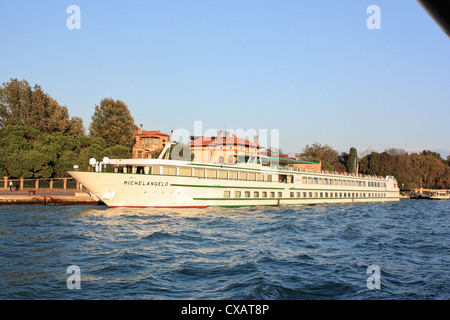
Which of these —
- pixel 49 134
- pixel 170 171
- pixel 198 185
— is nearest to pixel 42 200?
pixel 170 171

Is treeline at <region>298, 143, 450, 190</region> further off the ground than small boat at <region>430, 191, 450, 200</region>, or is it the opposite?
treeline at <region>298, 143, 450, 190</region>

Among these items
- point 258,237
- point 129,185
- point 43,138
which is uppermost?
point 43,138

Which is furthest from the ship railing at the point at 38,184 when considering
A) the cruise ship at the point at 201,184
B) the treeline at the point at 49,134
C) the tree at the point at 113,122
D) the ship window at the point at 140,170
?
the tree at the point at 113,122

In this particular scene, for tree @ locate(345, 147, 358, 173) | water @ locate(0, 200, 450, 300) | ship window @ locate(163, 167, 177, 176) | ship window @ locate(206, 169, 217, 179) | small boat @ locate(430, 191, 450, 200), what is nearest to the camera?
water @ locate(0, 200, 450, 300)

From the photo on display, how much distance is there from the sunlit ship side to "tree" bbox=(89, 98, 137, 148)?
41247 mm

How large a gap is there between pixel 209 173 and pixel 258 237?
14.0 meters

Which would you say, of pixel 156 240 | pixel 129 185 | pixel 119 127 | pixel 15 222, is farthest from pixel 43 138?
pixel 156 240

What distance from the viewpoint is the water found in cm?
1003

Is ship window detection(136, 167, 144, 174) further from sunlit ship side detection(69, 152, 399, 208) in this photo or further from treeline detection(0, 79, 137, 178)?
treeline detection(0, 79, 137, 178)

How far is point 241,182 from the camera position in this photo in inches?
1372

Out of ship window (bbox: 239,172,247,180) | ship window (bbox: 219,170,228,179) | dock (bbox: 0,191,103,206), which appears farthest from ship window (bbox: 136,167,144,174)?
ship window (bbox: 239,172,247,180)

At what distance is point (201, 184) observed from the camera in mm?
31375

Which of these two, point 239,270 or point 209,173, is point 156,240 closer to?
point 239,270

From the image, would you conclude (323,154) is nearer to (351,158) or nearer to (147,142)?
(351,158)
